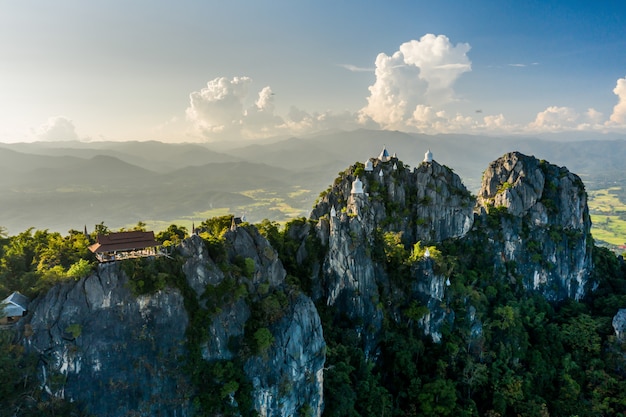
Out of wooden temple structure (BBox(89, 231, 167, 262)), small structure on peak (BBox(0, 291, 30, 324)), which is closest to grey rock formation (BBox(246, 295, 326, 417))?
wooden temple structure (BBox(89, 231, 167, 262))

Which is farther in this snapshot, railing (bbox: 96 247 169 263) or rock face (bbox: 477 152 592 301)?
rock face (bbox: 477 152 592 301)

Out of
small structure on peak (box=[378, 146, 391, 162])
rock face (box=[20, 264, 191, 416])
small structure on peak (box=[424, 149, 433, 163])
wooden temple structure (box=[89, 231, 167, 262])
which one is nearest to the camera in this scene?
rock face (box=[20, 264, 191, 416])

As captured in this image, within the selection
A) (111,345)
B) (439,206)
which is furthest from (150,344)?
(439,206)

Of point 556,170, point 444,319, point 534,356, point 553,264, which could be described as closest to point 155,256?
point 444,319

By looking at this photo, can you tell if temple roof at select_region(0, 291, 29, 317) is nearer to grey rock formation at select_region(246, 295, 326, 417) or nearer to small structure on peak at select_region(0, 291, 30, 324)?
small structure on peak at select_region(0, 291, 30, 324)

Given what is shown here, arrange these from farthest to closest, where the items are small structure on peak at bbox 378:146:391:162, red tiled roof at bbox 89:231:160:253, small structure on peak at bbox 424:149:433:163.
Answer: small structure on peak at bbox 378:146:391:162
small structure on peak at bbox 424:149:433:163
red tiled roof at bbox 89:231:160:253

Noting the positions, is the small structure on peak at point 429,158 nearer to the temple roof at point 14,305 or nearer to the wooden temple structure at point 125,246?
the wooden temple structure at point 125,246

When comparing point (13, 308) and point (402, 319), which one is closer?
point (13, 308)

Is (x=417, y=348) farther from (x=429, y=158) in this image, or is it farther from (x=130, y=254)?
(x=130, y=254)
